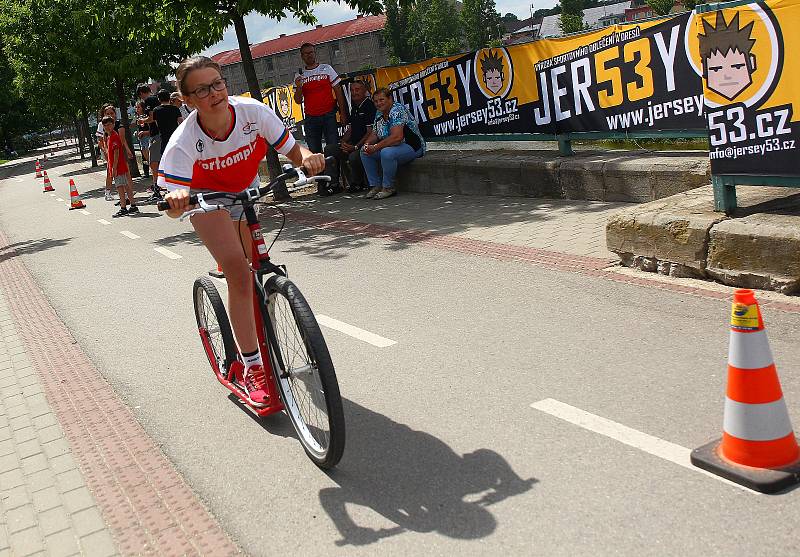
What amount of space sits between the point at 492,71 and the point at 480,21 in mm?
163852

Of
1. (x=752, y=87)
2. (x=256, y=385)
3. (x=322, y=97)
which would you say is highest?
(x=322, y=97)

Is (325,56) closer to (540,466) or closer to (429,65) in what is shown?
(429,65)

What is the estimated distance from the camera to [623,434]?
416 centimetres

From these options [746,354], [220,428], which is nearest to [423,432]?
[220,428]

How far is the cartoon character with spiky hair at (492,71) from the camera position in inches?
466

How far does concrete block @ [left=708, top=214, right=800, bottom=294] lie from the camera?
5828 mm

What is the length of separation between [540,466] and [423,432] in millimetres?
791

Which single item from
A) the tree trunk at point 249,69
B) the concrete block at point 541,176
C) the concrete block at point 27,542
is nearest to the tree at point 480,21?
the tree trunk at point 249,69

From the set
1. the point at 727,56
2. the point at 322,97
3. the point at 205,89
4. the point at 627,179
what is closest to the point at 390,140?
the point at 322,97

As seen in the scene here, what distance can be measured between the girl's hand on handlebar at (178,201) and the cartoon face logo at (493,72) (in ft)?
26.9

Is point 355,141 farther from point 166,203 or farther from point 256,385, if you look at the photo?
point 166,203

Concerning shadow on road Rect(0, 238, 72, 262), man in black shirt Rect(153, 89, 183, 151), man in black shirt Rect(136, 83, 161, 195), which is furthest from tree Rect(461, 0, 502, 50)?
shadow on road Rect(0, 238, 72, 262)

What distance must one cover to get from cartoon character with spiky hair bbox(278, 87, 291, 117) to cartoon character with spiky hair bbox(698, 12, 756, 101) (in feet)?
48.8

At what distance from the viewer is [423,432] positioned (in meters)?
4.56
